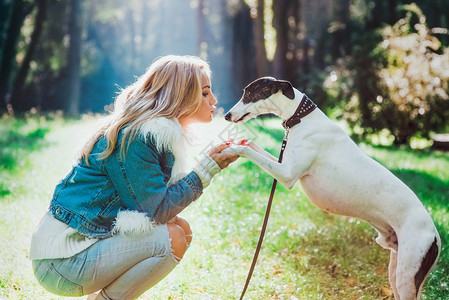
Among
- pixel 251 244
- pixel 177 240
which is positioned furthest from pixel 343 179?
pixel 251 244

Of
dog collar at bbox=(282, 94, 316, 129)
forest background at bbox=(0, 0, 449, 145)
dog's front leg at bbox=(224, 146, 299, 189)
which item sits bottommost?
forest background at bbox=(0, 0, 449, 145)

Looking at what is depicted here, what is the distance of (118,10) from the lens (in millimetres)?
23203

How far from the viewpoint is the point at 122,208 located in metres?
2.65

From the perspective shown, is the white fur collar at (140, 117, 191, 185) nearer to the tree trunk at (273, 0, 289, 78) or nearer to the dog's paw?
the dog's paw

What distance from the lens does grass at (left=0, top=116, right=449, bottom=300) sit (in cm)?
364

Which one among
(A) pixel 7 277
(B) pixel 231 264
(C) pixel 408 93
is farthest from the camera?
(C) pixel 408 93

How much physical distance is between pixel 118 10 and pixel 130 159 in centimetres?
2254

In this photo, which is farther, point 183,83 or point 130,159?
point 183,83

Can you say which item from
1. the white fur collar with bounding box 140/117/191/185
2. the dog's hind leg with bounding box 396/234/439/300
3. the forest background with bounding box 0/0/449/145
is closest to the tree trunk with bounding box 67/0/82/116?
the forest background with bounding box 0/0/449/145

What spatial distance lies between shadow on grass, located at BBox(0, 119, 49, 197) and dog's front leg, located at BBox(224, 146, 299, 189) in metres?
4.27

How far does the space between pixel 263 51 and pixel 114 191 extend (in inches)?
554

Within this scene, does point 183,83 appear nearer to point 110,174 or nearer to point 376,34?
point 110,174

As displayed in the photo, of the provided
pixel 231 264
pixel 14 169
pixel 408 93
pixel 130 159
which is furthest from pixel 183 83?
pixel 408 93

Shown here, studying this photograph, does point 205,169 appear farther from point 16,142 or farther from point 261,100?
point 16,142
